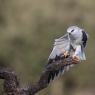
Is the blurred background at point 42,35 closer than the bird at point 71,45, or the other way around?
the bird at point 71,45

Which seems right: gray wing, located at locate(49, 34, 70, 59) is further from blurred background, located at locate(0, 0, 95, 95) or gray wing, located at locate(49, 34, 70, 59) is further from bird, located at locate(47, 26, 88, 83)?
blurred background, located at locate(0, 0, 95, 95)

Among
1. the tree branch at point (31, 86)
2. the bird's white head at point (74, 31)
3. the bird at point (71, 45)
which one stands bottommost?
the tree branch at point (31, 86)

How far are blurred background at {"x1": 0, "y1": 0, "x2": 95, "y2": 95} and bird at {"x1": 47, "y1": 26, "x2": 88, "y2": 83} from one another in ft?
10.6

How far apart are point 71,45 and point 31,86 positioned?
212 mm

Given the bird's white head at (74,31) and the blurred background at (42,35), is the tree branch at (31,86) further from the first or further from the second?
the blurred background at (42,35)

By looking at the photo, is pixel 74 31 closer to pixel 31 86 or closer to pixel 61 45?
pixel 61 45

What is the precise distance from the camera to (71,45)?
2119 millimetres

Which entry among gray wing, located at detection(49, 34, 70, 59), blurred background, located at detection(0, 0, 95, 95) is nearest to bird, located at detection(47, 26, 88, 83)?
gray wing, located at detection(49, 34, 70, 59)

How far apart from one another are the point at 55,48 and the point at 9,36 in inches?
170

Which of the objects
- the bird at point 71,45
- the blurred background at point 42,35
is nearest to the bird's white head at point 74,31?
the bird at point 71,45

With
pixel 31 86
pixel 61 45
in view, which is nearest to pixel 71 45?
pixel 61 45

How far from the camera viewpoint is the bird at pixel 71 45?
2092mm

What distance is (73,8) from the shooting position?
23.7ft

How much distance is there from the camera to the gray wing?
2.12 m
